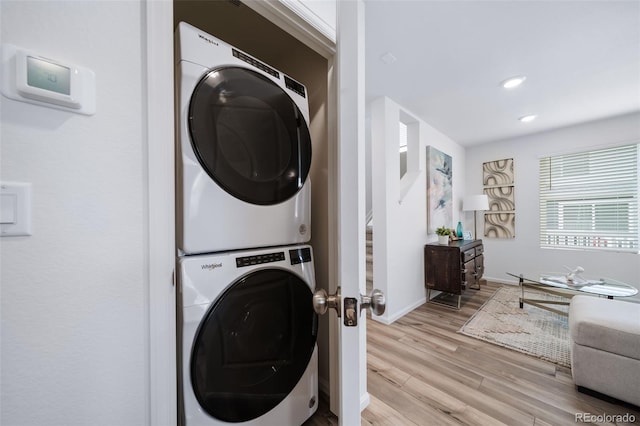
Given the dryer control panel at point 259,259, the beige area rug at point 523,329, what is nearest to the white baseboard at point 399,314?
the beige area rug at point 523,329

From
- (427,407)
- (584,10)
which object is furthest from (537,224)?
(427,407)

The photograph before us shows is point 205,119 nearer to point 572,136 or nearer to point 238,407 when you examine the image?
point 238,407

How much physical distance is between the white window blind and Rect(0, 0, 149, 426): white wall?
195 inches

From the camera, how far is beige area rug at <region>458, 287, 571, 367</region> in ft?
6.22

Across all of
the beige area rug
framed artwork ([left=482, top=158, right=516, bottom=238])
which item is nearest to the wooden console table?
the beige area rug

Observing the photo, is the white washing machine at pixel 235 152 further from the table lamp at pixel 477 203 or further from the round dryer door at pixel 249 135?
the table lamp at pixel 477 203

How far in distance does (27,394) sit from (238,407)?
1.88ft

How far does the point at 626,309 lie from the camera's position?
1.51 m

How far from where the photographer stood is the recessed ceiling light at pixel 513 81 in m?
2.06

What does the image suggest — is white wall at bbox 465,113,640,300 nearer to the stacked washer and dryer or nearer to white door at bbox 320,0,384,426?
the stacked washer and dryer

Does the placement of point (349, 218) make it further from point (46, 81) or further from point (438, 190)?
point (438, 190)

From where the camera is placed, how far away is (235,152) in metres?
0.85

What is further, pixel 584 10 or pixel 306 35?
pixel 584 10

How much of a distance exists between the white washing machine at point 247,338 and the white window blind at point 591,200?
4.36 metres
